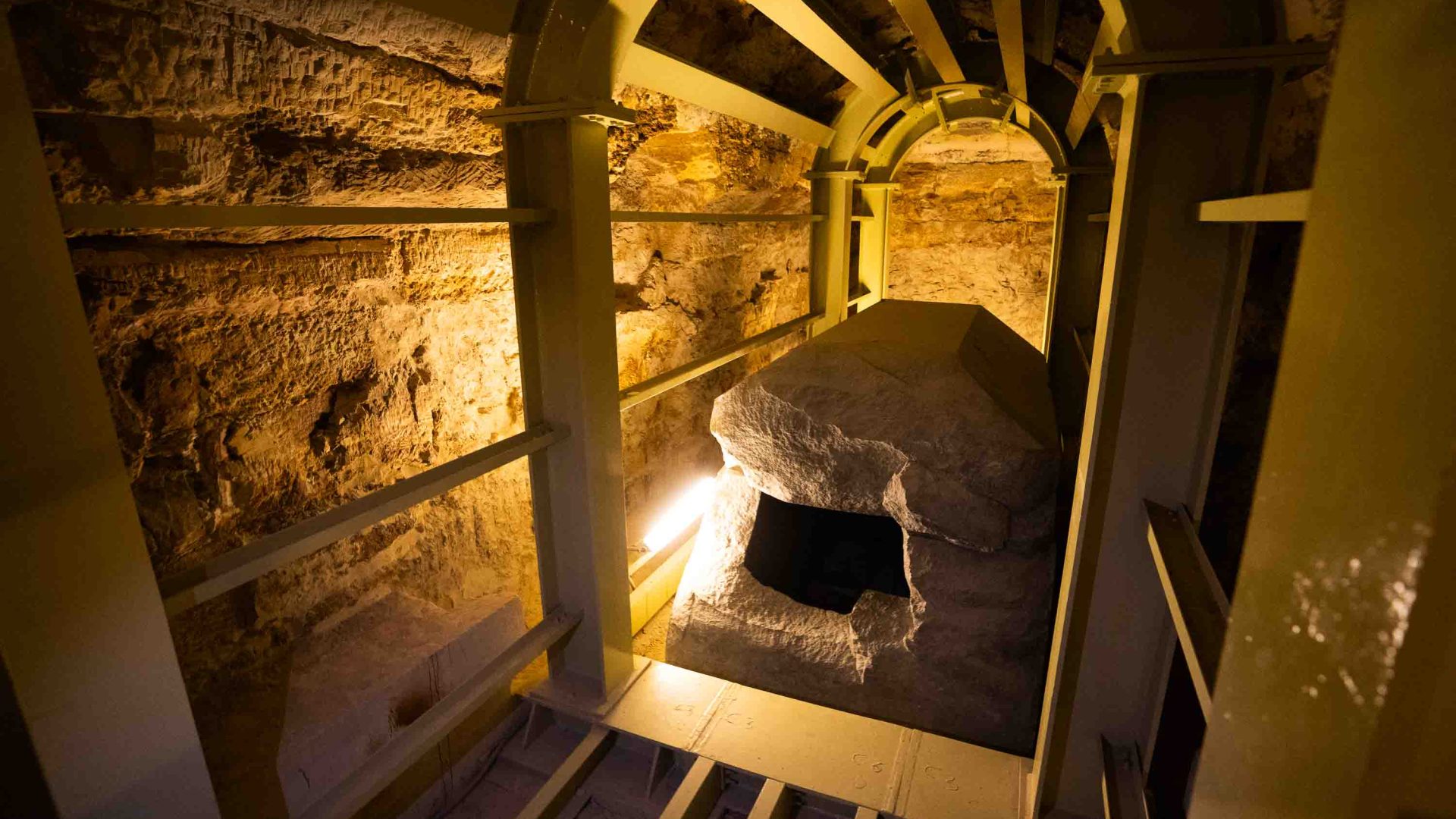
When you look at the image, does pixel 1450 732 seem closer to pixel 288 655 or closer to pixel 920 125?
pixel 288 655

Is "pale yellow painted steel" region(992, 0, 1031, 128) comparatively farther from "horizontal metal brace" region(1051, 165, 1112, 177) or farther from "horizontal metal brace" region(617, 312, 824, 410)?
"horizontal metal brace" region(617, 312, 824, 410)

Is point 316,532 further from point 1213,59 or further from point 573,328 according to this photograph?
point 1213,59

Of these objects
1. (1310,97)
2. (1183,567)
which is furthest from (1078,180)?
(1183,567)

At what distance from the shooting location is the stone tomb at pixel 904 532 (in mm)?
2451

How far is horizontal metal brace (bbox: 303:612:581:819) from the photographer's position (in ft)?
5.84

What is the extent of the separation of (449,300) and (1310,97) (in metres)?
2.98

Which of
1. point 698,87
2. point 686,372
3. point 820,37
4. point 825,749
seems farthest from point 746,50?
point 825,749

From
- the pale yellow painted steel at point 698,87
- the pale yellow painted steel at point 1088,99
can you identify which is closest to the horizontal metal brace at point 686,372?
the pale yellow painted steel at point 698,87

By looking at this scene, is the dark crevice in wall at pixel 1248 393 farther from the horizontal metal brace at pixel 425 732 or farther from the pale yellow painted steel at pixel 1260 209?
the horizontal metal brace at pixel 425 732

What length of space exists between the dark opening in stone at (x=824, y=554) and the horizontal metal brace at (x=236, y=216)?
1.77 metres

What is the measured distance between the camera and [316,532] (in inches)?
63.8

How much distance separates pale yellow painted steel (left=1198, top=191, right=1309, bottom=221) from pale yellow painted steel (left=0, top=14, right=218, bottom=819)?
172cm

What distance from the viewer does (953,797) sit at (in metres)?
2.19

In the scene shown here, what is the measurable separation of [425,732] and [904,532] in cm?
179
